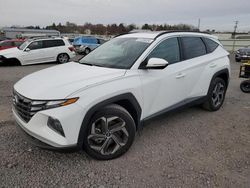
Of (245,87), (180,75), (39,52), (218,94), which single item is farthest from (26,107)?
(39,52)

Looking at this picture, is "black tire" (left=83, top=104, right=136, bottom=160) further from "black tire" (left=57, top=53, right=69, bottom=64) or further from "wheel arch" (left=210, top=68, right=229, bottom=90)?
"black tire" (left=57, top=53, right=69, bottom=64)

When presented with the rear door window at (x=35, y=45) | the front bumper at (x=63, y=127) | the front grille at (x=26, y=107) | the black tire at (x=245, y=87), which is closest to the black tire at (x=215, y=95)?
the black tire at (x=245, y=87)

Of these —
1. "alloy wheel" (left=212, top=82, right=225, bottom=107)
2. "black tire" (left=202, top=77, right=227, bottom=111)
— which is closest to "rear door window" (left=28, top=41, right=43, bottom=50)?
"black tire" (left=202, top=77, right=227, bottom=111)

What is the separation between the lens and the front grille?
239 centimetres

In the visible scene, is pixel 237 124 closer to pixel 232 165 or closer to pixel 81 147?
pixel 232 165

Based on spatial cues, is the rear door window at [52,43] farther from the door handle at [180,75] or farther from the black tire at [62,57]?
the door handle at [180,75]

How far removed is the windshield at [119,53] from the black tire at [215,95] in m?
1.90

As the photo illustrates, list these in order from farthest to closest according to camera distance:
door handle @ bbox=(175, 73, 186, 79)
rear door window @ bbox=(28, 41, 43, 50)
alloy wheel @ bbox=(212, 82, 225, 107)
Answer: rear door window @ bbox=(28, 41, 43, 50) → alloy wheel @ bbox=(212, 82, 225, 107) → door handle @ bbox=(175, 73, 186, 79)

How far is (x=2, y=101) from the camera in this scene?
5.17 m

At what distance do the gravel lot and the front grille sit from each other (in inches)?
26.4

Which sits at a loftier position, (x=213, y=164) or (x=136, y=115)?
(x=136, y=115)

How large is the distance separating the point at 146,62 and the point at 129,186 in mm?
1671

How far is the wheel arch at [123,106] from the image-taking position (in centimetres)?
247

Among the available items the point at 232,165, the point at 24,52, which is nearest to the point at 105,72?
the point at 232,165
